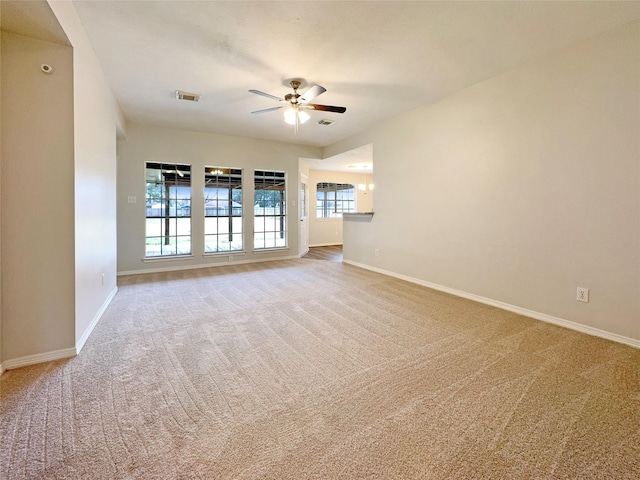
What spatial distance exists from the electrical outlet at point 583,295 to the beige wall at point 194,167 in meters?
5.03

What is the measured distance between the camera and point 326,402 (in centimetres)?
168

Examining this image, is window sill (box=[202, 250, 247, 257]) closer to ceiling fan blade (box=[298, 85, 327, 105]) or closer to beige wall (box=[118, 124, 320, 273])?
beige wall (box=[118, 124, 320, 273])

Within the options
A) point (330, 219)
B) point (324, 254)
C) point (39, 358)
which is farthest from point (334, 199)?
point (39, 358)

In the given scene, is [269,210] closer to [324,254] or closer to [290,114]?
[324,254]

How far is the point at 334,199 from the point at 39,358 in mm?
7844

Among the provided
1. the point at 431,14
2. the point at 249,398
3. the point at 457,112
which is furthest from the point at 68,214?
the point at 457,112

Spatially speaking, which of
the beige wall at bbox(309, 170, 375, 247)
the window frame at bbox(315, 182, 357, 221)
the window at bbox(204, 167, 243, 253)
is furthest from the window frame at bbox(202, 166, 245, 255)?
the window frame at bbox(315, 182, 357, 221)

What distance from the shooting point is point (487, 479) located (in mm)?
1185

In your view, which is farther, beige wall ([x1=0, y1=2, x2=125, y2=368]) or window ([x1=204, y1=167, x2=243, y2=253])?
window ([x1=204, y1=167, x2=243, y2=253])

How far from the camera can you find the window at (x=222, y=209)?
19.0ft

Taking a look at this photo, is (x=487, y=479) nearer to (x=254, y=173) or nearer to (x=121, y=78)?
(x=121, y=78)

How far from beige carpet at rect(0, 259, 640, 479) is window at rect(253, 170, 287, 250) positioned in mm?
3546

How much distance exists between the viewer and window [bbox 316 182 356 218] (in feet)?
29.3

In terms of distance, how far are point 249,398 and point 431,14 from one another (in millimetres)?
3073
